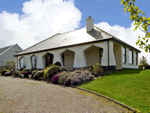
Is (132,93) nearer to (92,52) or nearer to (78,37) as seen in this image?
(92,52)

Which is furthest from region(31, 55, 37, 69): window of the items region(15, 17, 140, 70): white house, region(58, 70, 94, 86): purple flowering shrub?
region(58, 70, 94, 86): purple flowering shrub

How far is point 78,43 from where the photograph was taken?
700 inches

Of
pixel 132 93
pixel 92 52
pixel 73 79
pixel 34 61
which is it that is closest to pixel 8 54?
pixel 34 61

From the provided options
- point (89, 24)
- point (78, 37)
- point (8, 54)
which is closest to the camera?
point (78, 37)

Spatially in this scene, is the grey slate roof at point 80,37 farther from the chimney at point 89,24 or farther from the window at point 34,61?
the window at point 34,61

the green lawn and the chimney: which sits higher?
the chimney

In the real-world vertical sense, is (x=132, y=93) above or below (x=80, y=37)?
below

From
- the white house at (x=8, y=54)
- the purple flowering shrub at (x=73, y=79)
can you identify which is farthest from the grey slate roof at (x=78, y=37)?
the white house at (x=8, y=54)

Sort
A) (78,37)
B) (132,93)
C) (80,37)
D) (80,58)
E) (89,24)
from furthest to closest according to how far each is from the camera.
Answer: (89,24) < (78,37) < (80,37) < (80,58) < (132,93)

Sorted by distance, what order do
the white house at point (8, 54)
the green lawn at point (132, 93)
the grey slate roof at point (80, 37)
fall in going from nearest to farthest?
the green lawn at point (132, 93) < the grey slate roof at point (80, 37) < the white house at point (8, 54)

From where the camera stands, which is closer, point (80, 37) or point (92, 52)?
point (92, 52)

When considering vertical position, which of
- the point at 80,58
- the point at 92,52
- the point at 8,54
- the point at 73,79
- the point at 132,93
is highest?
the point at 8,54

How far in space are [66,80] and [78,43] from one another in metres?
7.36

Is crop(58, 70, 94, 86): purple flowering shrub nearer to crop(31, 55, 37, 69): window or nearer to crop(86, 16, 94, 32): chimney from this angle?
crop(86, 16, 94, 32): chimney
